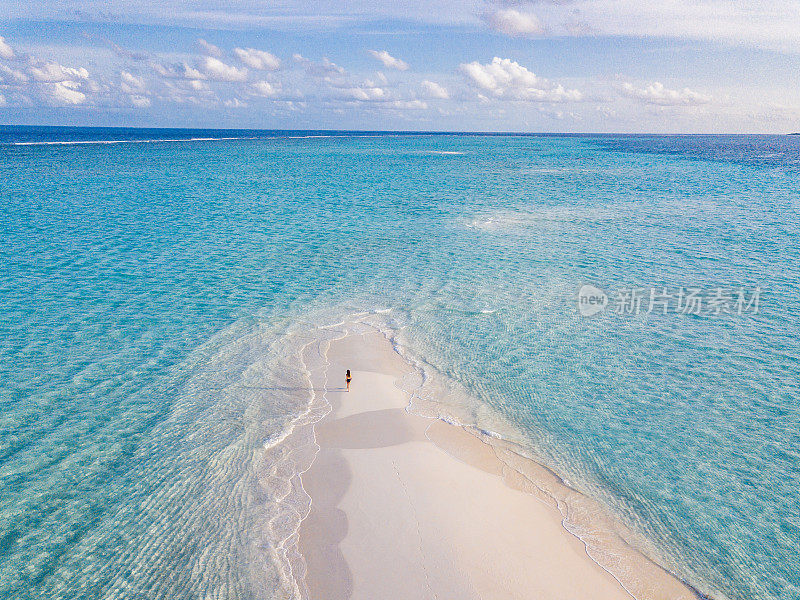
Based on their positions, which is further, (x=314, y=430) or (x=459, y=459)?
(x=314, y=430)

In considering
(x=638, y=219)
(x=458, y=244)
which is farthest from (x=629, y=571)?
(x=638, y=219)

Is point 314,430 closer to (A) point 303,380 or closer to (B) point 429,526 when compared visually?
(A) point 303,380

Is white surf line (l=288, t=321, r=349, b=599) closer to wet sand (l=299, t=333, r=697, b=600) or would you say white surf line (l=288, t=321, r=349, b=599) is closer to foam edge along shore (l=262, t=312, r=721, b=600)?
foam edge along shore (l=262, t=312, r=721, b=600)

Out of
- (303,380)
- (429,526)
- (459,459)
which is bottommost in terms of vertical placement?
(303,380)
